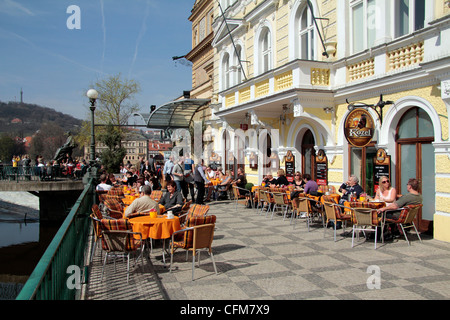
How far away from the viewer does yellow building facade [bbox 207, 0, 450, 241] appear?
8.27 meters

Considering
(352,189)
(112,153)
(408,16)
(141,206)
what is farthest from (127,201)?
(112,153)

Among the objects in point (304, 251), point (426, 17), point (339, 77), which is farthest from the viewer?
point (339, 77)

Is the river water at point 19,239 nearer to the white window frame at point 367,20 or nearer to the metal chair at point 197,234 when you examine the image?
the metal chair at point 197,234

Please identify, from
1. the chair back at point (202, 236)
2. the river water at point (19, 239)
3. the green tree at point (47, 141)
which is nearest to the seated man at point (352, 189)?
the chair back at point (202, 236)

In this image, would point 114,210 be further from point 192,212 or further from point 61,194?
point 61,194

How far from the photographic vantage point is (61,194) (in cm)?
2706

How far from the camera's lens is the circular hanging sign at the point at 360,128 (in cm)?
984

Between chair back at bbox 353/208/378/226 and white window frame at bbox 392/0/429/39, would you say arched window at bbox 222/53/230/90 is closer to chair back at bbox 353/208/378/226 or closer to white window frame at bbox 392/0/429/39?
white window frame at bbox 392/0/429/39

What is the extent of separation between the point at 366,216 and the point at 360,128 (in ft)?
10.1

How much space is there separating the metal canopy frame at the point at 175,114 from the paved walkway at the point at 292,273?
51.8 feet

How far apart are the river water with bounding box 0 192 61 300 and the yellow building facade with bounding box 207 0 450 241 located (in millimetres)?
12765

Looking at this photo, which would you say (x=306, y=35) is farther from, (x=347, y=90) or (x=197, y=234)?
(x=197, y=234)
